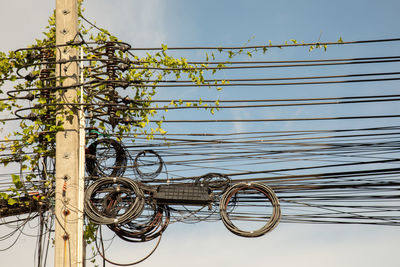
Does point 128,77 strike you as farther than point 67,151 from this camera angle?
Yes

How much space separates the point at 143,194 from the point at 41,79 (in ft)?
8.76

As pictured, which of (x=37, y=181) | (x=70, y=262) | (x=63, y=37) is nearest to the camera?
(x=70, y=262)

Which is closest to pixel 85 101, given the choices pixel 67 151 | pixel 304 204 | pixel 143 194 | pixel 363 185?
pixel 67 151

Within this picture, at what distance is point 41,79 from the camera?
9.67 m

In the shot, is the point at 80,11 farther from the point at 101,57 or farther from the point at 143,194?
the point at 143,194

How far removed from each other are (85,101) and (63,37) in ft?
3.84

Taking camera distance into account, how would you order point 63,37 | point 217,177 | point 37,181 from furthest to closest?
point 217,177 → point 37,181 → point 63,37

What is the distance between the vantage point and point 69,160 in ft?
28.7

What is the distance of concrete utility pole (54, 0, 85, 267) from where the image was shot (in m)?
8.54

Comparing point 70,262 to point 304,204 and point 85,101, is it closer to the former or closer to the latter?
point 85,101

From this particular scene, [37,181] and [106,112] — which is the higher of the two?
[106,112]

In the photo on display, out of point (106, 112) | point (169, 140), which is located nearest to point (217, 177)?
point (169, 140)

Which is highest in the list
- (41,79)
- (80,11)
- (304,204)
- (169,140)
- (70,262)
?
(80,11)

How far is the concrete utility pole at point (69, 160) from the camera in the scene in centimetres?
854
